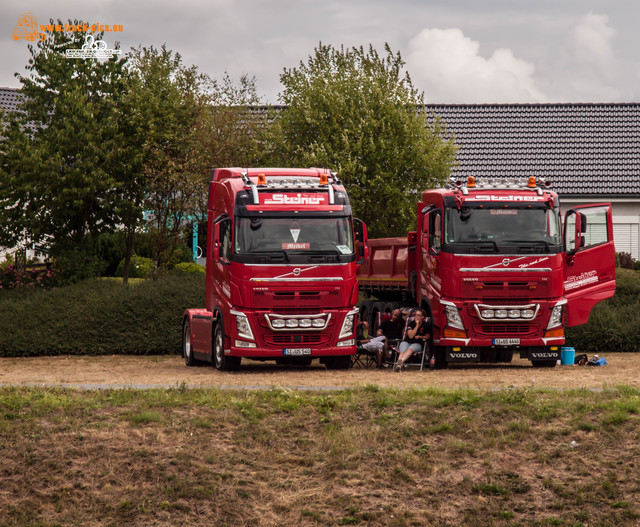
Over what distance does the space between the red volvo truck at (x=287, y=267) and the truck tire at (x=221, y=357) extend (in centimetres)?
6

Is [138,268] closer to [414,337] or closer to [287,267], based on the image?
Result: [414,337]

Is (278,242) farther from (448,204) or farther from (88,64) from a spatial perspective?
(88,64)

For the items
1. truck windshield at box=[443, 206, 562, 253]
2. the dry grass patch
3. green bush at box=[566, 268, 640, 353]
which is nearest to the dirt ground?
green bush at box=[566, 268, 640, 353]

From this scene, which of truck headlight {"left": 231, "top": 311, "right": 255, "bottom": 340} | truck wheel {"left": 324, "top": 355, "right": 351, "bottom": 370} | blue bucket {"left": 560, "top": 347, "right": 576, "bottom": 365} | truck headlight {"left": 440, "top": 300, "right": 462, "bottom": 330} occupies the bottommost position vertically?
truck wheel {"left": 324, "top": 355, "right": 351, "bottom": 370}

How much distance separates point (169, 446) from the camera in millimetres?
11750

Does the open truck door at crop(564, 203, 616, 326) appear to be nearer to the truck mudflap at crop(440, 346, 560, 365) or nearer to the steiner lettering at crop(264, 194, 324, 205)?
the truck mudflap at crop(440, 346, 560, 365)

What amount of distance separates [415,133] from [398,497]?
66.2 feet

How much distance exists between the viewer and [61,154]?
29.2 metres

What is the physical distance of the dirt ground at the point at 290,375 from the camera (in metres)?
16.2

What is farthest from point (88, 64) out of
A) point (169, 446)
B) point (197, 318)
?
point (169, 446)

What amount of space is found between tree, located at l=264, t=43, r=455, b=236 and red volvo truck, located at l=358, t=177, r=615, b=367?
8354 mm

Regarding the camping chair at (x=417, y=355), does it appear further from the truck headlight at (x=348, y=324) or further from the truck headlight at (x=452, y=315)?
the truck headlight at (x=348, y=324)

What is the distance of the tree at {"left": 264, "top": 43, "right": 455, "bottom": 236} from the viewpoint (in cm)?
2936

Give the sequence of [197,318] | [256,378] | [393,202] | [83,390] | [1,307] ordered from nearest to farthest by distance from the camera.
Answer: [83,390] < [256,378] < [197,318] < [1,307] < [393,202]
